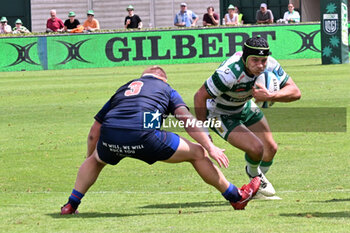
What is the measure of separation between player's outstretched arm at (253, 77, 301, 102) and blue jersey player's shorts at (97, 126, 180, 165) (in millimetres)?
1059

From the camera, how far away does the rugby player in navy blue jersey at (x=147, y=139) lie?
8.06m

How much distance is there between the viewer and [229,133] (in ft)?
31.7

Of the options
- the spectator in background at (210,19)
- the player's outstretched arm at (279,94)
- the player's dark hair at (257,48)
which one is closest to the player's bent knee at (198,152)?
the player's outstretched arm at (279,94)

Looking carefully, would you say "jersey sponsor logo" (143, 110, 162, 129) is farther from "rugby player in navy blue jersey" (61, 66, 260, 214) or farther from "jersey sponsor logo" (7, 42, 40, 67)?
"jersey sponsor logo" (7, 42, 40, 67)

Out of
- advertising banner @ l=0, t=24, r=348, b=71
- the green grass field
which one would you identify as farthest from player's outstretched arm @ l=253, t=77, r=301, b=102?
advertising banner @ l=0, t=24, r=348, b=71

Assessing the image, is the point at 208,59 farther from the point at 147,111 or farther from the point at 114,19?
the point at 147,111

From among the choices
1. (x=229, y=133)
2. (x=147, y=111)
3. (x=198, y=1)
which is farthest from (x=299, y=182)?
(x=198, y=1)

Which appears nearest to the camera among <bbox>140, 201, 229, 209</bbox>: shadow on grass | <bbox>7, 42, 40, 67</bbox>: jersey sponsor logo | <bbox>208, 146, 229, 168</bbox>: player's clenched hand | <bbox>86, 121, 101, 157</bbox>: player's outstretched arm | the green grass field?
the green grass field

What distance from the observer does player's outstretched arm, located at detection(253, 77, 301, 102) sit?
28.5 feet

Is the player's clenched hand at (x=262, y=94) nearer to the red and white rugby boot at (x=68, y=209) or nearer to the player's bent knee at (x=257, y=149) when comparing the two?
the player's bent knee at (x=257, y=149)

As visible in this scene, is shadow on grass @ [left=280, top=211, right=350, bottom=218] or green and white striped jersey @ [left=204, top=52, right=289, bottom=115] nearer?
shadow on grass @ [left=280, top=211, right=350, bottom=218]

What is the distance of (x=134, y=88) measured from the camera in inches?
328

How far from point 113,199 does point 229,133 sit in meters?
1.54

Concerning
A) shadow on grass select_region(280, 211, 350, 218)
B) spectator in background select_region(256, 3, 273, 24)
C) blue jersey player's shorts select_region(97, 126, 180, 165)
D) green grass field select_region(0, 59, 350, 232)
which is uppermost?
spectator in background select_region(256, 3, 273, 24)
